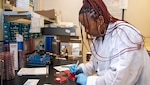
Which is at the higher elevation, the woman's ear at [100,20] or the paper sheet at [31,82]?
the woman's ear at [100,20]

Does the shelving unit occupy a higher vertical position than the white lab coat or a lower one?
higher

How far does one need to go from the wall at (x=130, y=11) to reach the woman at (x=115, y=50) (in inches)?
84.3

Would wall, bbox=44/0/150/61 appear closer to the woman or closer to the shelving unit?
the shelving unit

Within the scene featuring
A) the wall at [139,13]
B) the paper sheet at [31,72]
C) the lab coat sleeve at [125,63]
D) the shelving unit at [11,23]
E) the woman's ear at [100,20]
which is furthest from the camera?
the wall at [139,13]

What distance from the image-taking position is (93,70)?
4.91 ft

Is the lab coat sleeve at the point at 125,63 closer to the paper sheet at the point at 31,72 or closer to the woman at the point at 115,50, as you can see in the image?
the woman at the point at 115,50

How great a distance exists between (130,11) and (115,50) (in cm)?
249

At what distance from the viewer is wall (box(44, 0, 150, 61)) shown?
329 cm

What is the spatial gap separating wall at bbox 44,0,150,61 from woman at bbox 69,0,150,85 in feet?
7.02

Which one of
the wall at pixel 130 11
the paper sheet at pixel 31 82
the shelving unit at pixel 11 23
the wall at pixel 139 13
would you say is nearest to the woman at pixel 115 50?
the paper sheet at pixel 31 82

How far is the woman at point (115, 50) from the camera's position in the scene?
959 mm

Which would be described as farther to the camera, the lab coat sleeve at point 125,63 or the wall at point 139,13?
the wall at point 139,13

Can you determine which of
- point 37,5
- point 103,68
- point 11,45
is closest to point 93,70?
point 103,68

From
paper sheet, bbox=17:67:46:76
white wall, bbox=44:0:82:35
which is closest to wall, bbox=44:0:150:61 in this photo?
white wall, bbox=44:0:82:35
